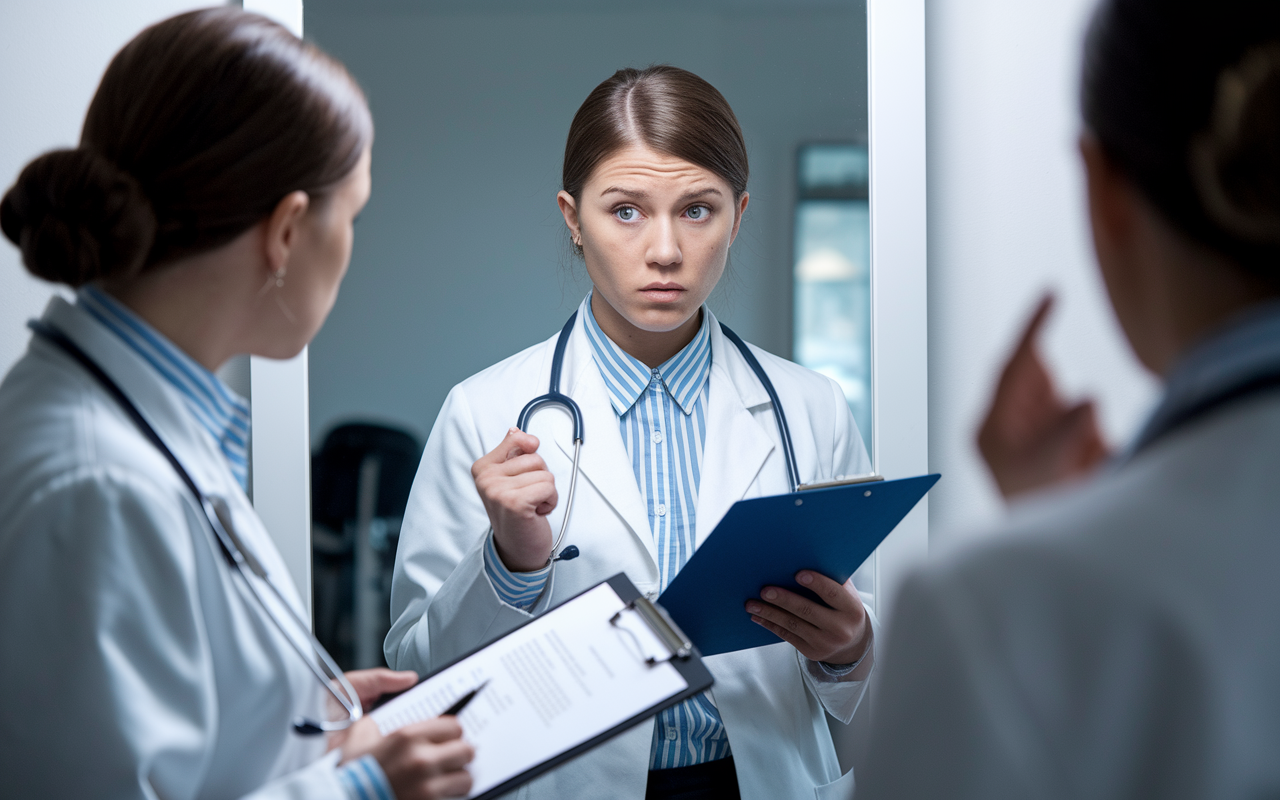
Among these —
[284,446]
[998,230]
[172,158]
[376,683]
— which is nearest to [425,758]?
[376,683]

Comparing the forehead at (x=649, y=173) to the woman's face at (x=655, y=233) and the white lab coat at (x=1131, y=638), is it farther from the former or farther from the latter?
the white lab coat at (x=1131, y=638)

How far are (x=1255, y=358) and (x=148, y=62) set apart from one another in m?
0.87

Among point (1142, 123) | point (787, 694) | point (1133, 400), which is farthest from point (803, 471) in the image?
point (1142, 123)

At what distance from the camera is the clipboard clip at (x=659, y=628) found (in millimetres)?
888

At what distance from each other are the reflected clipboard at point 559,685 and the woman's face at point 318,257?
381 mm

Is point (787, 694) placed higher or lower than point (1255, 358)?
lower

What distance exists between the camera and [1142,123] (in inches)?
18.3

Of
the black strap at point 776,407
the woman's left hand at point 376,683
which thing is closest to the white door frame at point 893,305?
the black strap at point 776,407

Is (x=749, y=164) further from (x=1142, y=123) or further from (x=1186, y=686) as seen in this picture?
(x=1186, y=686)

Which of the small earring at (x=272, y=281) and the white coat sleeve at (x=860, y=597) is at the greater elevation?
the small earring at (x=272, y=281)

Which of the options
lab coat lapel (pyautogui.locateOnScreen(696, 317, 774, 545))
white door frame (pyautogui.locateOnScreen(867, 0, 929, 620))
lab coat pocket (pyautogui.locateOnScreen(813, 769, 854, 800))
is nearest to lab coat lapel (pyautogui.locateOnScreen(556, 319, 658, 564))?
lab coat lapel (pyautogui.locateOnScreen(696, 317, 774, 545))

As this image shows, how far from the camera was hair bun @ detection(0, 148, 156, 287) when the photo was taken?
28.5 inches

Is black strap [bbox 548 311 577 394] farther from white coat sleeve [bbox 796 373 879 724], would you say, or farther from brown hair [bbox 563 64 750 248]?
white coat sleeve [bbox 796 373 879 724]

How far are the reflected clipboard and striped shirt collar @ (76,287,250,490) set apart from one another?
13.0 inches
